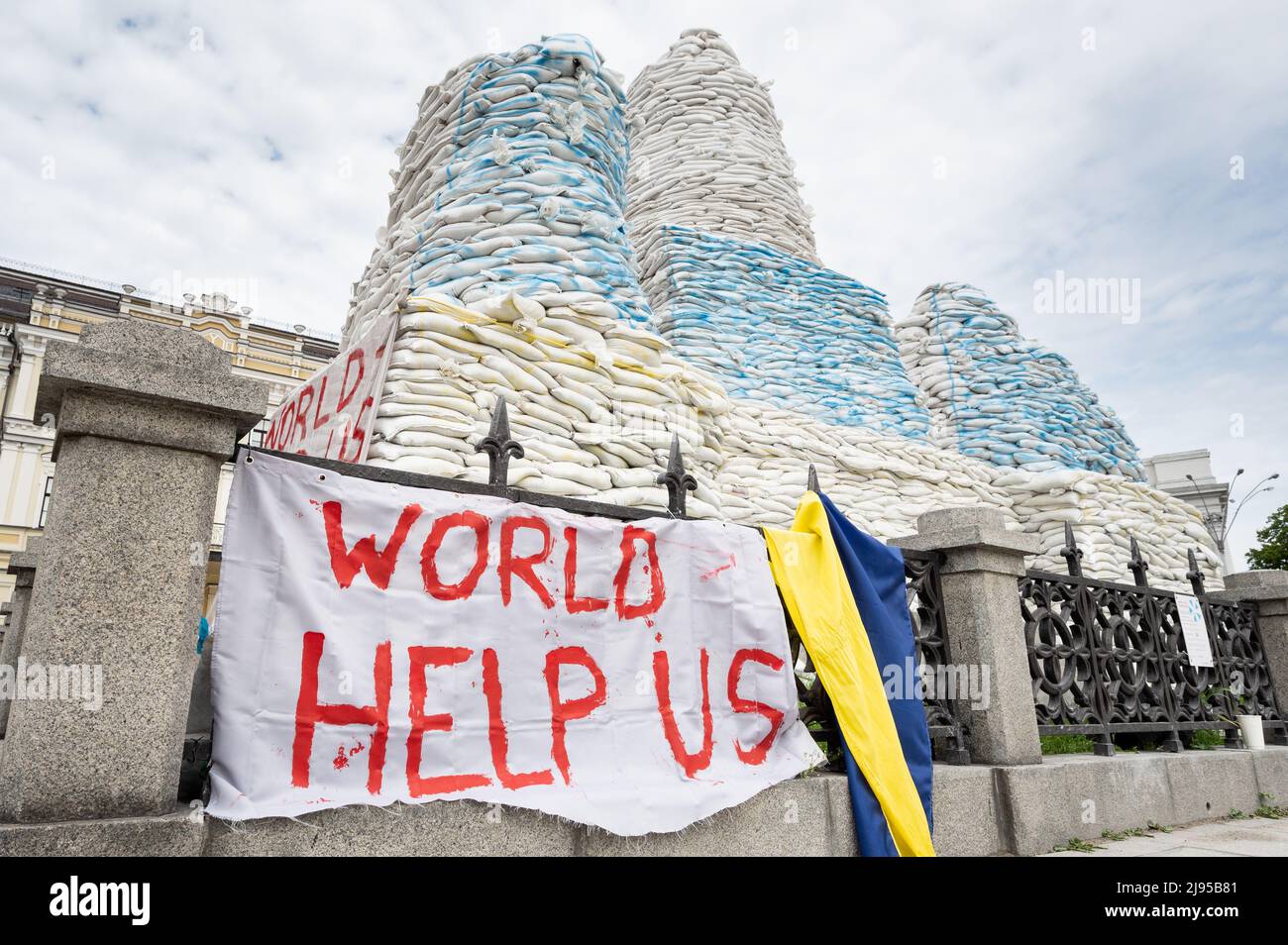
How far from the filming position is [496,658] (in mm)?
2865

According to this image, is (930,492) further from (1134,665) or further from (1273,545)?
(1273,545)

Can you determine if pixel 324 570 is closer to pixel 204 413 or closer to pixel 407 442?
pixel 204 413

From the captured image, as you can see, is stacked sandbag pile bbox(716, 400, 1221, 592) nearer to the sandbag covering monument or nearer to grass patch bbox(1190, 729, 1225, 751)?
the sandbag covering monument

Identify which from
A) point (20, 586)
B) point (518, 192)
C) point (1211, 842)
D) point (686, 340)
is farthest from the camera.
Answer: point (686, 340)

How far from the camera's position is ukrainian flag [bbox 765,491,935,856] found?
132 inches

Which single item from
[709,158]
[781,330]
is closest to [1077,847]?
[781,330]

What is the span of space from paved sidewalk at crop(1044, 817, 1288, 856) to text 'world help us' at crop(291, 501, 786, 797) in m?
2.08

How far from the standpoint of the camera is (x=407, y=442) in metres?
4.83

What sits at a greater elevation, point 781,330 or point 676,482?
point 781,330

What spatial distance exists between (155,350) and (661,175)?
1129cm

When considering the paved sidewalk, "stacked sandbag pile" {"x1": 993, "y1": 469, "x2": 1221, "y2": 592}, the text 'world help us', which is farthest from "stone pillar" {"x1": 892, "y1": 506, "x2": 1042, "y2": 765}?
"stacked sandbag pile" {"x1": 993, "y1": 469, "x2": 1221, "y2": 592}

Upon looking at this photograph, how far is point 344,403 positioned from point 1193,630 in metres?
6.09

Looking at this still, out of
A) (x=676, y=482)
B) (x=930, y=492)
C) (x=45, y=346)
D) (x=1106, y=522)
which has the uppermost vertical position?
(x=45, y=346)
